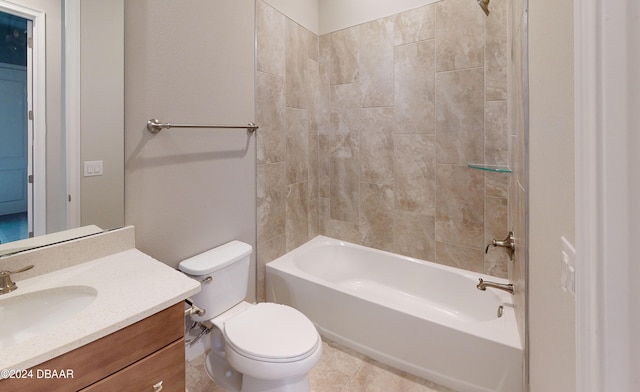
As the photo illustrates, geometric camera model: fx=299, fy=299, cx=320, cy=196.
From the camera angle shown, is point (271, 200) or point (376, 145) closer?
point (271, 200)

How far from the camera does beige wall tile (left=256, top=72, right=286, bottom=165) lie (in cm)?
207

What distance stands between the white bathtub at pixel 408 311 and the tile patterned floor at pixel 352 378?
0.05 m

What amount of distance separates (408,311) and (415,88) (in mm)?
1574

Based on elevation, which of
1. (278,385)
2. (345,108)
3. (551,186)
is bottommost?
(278,385)

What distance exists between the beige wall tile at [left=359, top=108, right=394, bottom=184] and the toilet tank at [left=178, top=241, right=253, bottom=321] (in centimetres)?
124

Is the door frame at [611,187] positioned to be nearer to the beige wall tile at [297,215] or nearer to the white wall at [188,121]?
the white wall at [188,121]

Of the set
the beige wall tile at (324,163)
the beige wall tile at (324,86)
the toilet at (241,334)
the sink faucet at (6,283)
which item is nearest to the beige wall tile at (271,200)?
the toilet at (241,334)

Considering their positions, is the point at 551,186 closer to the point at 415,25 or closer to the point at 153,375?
the point at 153,375

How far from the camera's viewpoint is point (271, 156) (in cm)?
219

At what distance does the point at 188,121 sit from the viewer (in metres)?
1.59

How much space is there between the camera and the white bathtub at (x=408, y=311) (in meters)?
1.51

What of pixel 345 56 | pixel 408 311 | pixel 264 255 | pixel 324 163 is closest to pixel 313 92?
pixel 345 56

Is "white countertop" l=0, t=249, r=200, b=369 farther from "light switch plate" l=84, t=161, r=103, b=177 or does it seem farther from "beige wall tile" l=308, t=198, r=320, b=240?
"beige wall tile" l=308, t=198, r=320, b=240

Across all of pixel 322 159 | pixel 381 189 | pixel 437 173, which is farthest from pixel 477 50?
pixel 322 159
